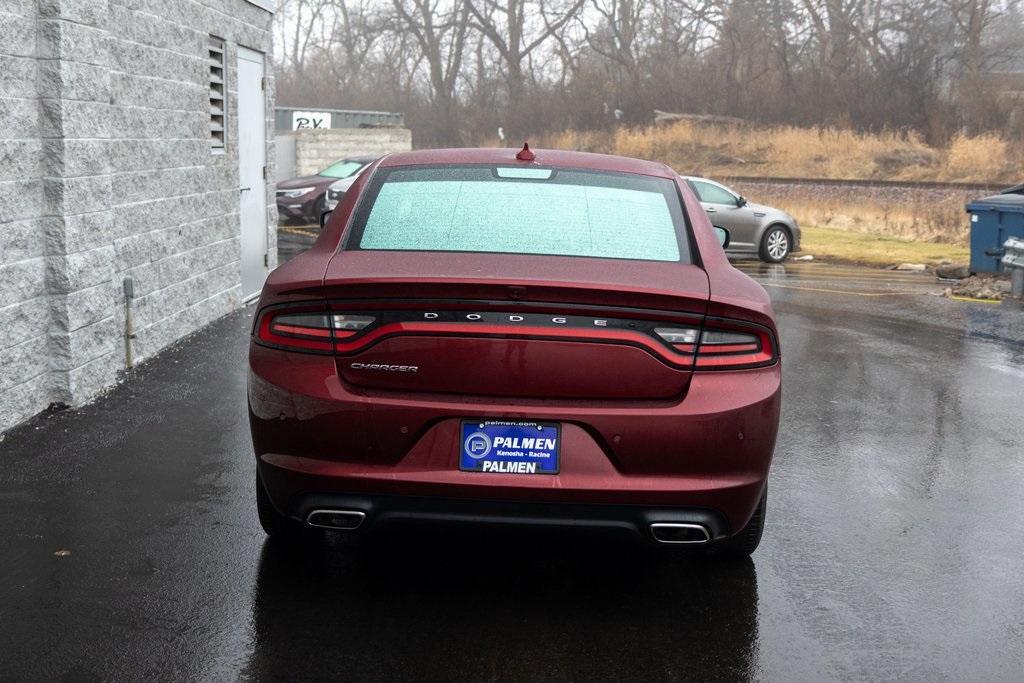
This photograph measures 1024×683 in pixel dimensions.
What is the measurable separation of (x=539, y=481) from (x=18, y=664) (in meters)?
1.76

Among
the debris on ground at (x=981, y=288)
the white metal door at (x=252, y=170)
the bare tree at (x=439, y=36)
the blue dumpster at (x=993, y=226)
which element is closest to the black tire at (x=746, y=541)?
the white metal door at (x=252, y=170)

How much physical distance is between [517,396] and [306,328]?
80 cm

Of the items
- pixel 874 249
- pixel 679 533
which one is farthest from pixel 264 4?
pixel 874 249

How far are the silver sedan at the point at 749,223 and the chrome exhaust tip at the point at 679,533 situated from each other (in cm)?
1672

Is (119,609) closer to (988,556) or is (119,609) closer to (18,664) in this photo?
(18,664)

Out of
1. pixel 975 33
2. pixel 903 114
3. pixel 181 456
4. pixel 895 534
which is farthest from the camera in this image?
pixel 975 33

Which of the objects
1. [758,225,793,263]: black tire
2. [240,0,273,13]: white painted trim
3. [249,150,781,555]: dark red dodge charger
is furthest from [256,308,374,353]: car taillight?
[758,225,793,263]: black tire

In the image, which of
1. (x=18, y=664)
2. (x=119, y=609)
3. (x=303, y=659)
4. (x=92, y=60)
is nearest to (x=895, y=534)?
(x=303, y=659)

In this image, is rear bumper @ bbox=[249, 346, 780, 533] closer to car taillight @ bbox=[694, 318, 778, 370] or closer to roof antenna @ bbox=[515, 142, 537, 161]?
car taillight @ bbox=[694, 318, 778, 370]

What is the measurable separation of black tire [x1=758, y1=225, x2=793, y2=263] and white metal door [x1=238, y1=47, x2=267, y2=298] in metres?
9.99

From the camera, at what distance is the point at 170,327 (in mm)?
10031

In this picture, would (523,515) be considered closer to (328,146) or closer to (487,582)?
(487,582)

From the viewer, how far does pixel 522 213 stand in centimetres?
499

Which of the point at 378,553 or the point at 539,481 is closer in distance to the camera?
the point at 539,481
